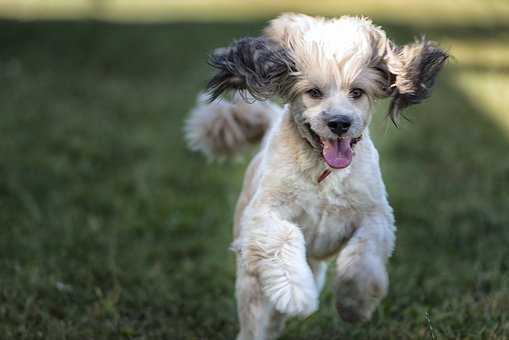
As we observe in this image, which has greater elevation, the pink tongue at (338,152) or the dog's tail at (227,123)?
the pink tongue at (338,152)

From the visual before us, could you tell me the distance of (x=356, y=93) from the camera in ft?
12.6

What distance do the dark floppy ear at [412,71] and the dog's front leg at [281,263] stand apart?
82cm

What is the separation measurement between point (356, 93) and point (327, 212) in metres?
0.58

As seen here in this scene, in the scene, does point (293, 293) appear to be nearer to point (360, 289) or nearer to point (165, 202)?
point (360, 289)

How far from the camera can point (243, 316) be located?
4168 millimetres

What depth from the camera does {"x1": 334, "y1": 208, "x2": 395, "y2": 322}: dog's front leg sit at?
11.7 feet

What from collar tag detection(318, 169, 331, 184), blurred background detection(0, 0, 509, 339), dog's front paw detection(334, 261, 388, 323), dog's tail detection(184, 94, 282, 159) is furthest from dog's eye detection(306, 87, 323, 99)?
dog's tail detection(184, 94, 282, 159)

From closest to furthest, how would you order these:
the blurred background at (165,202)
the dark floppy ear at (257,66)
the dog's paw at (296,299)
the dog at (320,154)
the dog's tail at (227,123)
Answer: the dog's paw at (296,299) < the dog at (320,154) < the dark floppy ear at (257,66) < the blurred background at (165,202) < the dog's tail at (227,123)

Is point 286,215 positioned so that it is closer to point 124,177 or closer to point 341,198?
point 341,198

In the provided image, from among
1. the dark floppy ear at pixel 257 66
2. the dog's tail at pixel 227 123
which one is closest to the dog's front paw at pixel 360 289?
the dark floppy ear at pixel 257 66

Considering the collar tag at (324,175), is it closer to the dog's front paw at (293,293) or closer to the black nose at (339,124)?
the black nose at (339,124)

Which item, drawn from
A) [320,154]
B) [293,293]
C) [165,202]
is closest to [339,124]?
[320,154]

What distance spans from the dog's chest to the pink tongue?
7.1 inches

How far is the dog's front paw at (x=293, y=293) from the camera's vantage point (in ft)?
11.3
